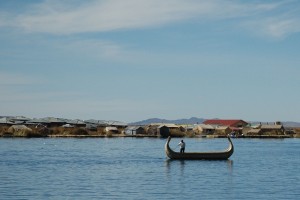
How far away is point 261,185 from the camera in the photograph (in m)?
35.9

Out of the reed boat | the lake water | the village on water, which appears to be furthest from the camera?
the village on water

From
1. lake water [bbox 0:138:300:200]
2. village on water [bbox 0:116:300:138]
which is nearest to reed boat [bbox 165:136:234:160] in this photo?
lake water [bbox 0:138:300:200]

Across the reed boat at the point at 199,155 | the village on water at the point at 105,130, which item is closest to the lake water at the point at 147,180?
the reed boat at the point at 199,155

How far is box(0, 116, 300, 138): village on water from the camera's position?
132750mm

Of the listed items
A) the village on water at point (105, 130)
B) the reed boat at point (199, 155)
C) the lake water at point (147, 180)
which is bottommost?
the lake water at point (147, 180)

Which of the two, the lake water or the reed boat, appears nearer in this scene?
the lake water

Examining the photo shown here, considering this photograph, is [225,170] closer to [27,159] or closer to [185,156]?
[185,156]

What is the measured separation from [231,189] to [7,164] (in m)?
23.9

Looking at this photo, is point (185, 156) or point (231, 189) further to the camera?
point (185, 156)

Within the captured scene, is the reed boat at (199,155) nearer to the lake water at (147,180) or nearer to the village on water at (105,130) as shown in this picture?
the lake water at (147,180)

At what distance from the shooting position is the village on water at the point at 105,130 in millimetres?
132750

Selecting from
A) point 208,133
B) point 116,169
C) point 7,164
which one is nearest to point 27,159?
point 7,164

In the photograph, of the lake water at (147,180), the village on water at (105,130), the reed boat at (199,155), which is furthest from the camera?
the village on water at (105,130)

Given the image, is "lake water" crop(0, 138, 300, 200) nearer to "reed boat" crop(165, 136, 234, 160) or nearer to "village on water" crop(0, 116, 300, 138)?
"reed boat" crop(165, 136, 234, 160)
